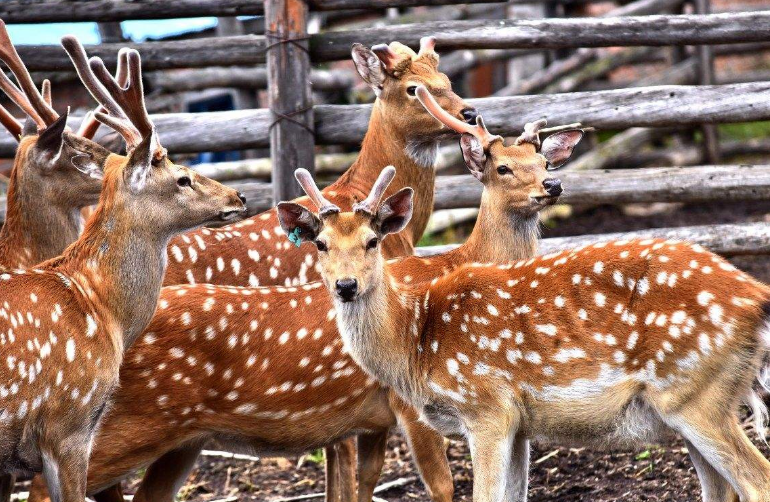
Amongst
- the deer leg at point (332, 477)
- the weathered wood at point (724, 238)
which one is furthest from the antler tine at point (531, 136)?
the deer leg at point (332, 477)

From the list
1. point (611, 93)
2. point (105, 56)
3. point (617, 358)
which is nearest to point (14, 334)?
point (617, 358)

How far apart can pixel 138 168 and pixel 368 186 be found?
1591 millimetres

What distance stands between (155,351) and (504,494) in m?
1.56

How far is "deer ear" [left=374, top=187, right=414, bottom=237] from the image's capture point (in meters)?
4.95

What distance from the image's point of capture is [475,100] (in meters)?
6.98

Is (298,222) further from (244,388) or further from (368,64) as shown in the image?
(368,64)

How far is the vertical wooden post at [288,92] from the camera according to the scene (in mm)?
6918

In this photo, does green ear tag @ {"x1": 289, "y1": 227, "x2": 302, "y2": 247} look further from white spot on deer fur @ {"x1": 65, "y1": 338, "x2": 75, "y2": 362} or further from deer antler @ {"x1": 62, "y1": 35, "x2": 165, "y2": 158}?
white spot on deer fur @ {"x1": 65, "y1": 338, "x2": 75, "y2": 362}

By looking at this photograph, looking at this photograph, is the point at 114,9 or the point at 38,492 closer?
the point at 38,492

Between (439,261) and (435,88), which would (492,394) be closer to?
(439,261)

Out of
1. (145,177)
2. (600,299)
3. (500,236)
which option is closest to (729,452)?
(600,299)

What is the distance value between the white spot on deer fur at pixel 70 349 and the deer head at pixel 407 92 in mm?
2270

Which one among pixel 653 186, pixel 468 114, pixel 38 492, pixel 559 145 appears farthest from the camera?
pixel 653 186

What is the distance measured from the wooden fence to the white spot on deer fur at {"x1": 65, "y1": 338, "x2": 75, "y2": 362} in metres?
2.59
